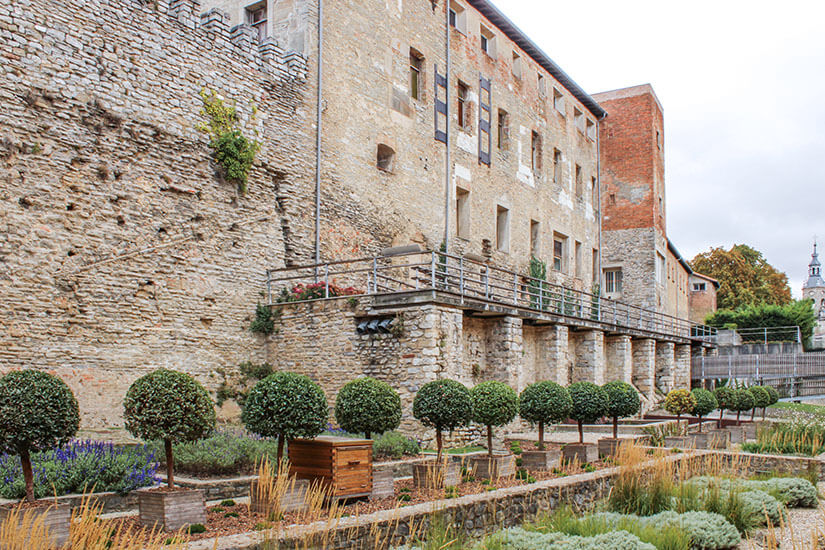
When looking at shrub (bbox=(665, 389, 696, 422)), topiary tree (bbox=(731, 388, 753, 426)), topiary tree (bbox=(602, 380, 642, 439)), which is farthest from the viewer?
topiary tree (bbox=(731, 388, 753, 426))

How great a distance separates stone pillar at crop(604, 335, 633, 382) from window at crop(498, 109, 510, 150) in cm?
713

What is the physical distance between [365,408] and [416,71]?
47.8 feet

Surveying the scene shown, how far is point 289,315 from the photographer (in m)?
16.2

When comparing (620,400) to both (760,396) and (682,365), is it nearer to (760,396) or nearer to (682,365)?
(760,396)

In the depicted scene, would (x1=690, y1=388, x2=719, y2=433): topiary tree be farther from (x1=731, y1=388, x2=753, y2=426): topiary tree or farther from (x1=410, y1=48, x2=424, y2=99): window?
(x1=410, y1=48, x2=424, y2=99): window

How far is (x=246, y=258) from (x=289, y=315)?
4.76 feet

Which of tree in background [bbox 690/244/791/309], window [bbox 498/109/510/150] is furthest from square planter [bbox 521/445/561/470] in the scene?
tree in background [bbox 690/244/791/309]

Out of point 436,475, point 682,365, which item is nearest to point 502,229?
point 682,365

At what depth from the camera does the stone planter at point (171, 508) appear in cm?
659

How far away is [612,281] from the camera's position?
1385 inches

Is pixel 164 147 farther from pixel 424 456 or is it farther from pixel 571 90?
pixel 571 90

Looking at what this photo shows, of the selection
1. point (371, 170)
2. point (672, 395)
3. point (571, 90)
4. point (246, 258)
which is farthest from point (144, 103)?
point (571, 90)

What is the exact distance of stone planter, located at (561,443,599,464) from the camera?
12.2 metres

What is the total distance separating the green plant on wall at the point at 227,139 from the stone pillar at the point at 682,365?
18.8m
